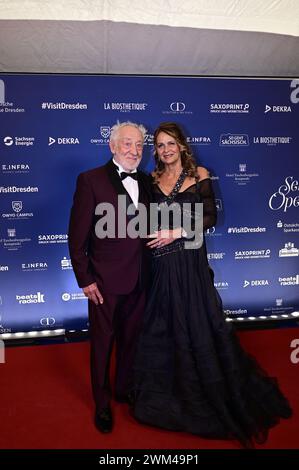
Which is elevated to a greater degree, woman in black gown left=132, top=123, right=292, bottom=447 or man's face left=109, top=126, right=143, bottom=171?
man's face left=109, top=126, right=143, bottom=171

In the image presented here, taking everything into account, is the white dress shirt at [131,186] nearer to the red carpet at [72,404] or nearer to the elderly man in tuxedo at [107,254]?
the elderly man in tuxedo at [107,254]

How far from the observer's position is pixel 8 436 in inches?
84.0

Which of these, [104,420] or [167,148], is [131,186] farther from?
[104,420]

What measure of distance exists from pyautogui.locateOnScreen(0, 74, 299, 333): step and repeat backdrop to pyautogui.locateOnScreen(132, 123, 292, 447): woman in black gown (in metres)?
0.98

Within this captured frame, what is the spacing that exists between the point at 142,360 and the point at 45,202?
60.6 inches

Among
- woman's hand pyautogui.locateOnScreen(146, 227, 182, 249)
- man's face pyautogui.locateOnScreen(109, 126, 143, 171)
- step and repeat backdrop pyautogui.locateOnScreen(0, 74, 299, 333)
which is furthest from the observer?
step and repeat backdrop pyautogui.locateOnScreen(0, 74, 299, 333)

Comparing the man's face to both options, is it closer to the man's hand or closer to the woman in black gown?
the woman in black gown

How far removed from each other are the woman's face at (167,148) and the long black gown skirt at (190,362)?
55 centimetres

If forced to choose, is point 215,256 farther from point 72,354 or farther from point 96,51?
point 96,51

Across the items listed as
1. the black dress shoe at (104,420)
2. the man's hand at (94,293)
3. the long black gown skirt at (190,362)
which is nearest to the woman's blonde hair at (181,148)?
the long black gown skirt at (190,362)

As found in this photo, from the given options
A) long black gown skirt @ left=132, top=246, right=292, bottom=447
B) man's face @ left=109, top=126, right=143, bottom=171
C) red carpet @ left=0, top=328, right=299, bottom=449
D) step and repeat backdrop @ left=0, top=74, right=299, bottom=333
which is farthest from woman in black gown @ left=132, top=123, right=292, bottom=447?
step and repeat backdrop @ left=0, top=74, right=299, bottom=333

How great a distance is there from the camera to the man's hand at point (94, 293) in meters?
2.14

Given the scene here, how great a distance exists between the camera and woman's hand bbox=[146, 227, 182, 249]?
2.18m
